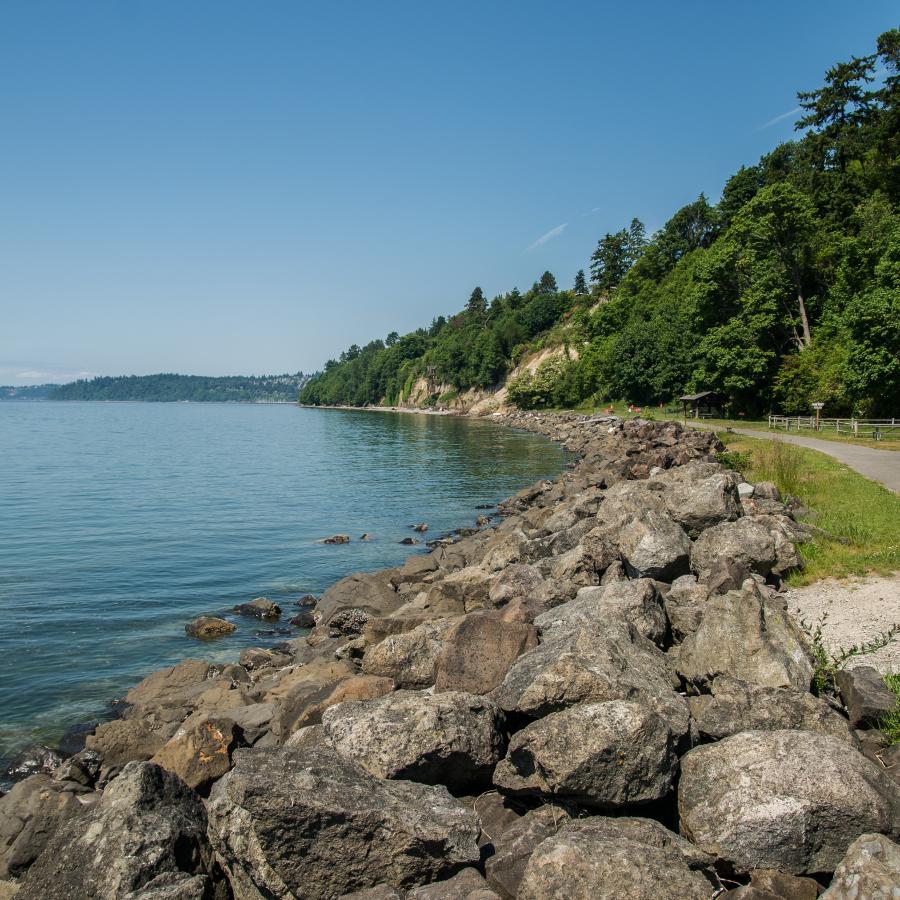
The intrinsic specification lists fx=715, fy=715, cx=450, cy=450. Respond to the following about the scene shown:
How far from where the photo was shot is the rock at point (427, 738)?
275 inches

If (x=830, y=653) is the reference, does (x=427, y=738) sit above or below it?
above

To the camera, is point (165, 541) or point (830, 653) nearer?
point (830, 653)

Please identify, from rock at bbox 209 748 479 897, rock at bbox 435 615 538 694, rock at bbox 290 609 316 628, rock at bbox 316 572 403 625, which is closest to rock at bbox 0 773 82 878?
rock at bbox 209 748 479 897

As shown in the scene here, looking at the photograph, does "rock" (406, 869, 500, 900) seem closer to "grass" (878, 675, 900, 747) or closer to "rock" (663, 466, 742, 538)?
"grass" (878, 675, 900, 747)

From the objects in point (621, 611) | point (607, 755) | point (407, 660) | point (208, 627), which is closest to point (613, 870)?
point (607, 755)

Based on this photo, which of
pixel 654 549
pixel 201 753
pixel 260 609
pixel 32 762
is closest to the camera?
pixel 201 753

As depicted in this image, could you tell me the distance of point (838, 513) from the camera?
1736cm

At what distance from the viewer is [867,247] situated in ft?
174

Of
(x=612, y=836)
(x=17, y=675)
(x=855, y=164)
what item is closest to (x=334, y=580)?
(x=17, y=675)

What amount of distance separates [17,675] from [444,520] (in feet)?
67.5

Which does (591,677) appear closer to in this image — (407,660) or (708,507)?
(407,660)

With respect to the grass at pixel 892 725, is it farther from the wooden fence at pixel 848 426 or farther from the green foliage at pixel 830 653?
the wooden fence at pixel 848 426

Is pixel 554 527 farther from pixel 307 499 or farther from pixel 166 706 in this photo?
pixel 307 499

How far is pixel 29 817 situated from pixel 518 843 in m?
6.48
